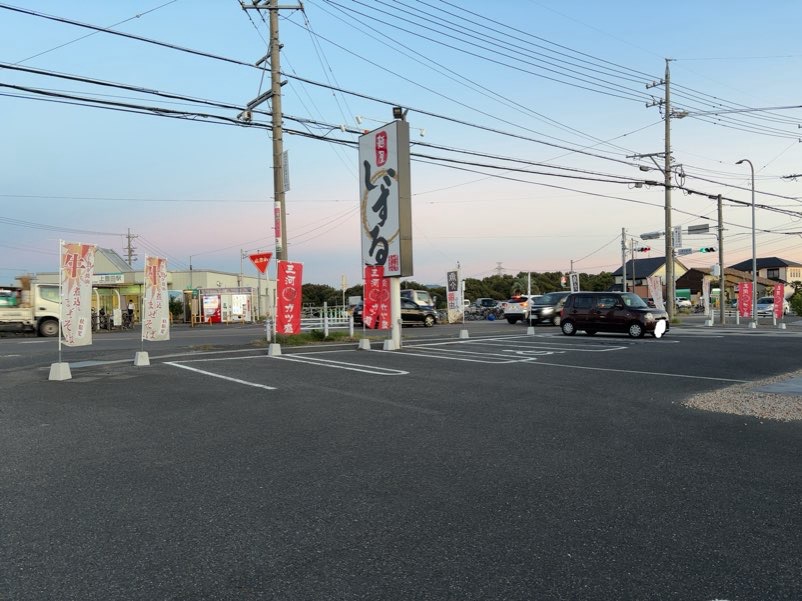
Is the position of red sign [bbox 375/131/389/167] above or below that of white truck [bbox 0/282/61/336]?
above

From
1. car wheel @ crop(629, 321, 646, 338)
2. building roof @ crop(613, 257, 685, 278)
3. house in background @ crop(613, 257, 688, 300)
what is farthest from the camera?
building roof @ crop(613, 257, 685, 278)

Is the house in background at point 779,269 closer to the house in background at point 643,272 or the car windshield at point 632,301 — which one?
the house in background at point 643,272

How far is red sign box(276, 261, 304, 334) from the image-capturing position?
16844mm

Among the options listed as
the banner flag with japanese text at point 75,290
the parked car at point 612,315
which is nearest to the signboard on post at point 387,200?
the banner flag with japanese text at point 75,290

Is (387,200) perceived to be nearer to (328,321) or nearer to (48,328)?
(328,321)

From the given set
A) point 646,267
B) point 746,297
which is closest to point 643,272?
point 646,267

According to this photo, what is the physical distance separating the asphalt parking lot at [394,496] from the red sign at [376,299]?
27.4 ft

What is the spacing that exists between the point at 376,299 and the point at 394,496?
13287 millimetres

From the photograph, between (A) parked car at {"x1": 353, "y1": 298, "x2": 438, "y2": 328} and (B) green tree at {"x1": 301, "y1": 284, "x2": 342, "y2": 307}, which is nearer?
(A) parked car at {"x1": 353, "y1": 298, "x2": 438, "y2": 328}

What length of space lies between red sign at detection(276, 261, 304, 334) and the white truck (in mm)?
14209

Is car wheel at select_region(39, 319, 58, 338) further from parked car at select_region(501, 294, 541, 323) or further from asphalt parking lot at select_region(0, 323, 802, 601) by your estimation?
parked car at select_region(501, 294, 541, 323)

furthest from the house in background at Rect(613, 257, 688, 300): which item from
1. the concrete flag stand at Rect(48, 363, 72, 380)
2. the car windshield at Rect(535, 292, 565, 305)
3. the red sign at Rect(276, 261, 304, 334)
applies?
the concrete flag stand at Rect(48, 363, 72, 380)

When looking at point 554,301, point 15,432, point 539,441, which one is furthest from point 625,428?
point 554,301

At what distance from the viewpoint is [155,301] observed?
13945mm
